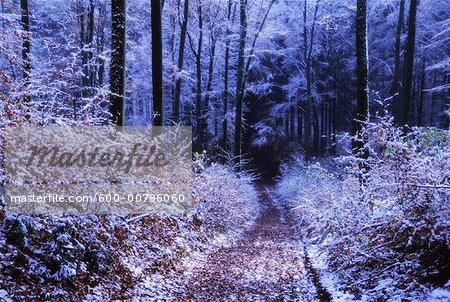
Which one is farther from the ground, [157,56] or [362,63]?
[157,56]

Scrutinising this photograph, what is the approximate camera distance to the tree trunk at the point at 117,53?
9469 mm

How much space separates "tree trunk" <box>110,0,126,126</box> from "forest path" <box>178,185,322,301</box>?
4.58 meters

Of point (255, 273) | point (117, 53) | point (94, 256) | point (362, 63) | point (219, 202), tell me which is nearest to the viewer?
point (94, 256)

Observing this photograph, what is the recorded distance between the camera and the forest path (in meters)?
6.88

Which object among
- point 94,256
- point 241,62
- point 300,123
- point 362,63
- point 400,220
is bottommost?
point 94,256

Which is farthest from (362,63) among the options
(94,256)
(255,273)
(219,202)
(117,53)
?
(94,256)

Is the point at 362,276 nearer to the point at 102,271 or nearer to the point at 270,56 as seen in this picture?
the point at 102,271

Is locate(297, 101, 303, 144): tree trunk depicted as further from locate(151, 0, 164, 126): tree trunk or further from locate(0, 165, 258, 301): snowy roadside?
locate(0, 165, 258, 301): snowy roadside

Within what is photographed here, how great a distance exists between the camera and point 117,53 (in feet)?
31.2

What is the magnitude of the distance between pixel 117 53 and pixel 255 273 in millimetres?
6533

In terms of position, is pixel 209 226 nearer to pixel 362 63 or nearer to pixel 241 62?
pixel 362 63

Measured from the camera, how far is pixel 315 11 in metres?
24.9

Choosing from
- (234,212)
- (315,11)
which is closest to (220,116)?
(315,11)

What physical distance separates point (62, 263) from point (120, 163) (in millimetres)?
3583
